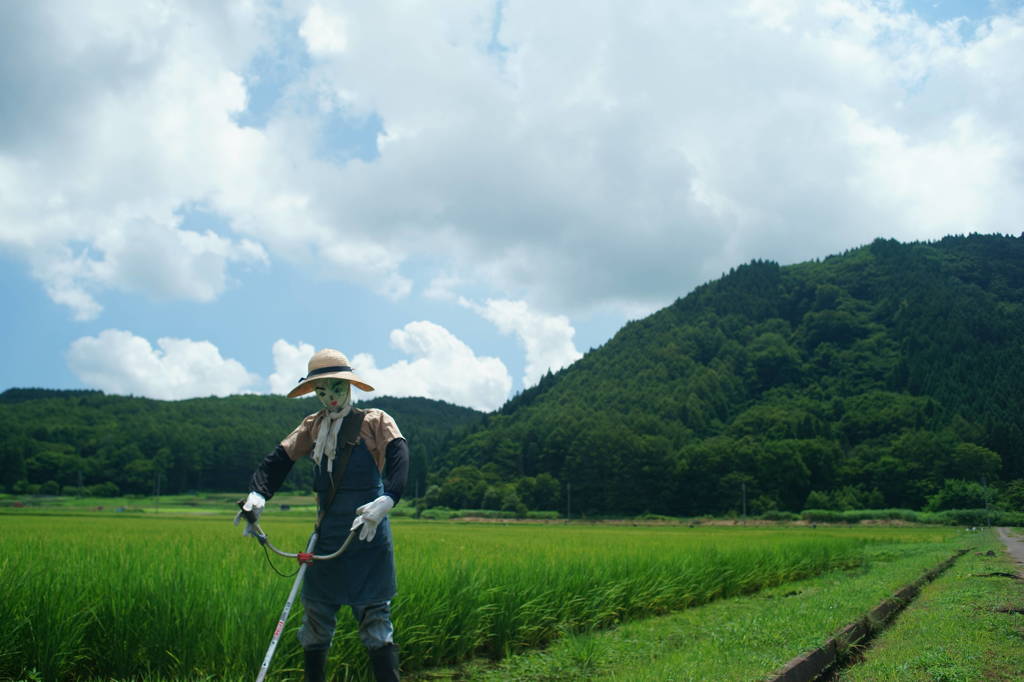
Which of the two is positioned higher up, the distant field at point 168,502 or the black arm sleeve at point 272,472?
the black arm sleeve at point 272,472

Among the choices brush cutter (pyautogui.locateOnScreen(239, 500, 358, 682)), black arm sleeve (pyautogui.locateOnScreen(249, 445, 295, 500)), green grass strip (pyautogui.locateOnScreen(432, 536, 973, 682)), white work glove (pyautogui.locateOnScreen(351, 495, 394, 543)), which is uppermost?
black arm sleeve (pyautogui.locateOnScreen(249, 445, 295, 500))

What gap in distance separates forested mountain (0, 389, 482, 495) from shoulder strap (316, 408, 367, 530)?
8084 cm

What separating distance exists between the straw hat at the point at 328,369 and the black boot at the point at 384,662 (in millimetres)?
1441

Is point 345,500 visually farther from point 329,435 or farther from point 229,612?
point 229,612

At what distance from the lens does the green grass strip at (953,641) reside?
4984 mm

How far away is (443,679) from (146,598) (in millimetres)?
2200

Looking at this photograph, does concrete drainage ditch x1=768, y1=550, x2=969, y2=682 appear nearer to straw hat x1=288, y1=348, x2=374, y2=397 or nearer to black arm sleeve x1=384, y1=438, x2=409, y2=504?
black arm sleeve x1=384, y1=438, x2=409, y2=504

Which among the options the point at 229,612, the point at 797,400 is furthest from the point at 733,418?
the point at 229,612

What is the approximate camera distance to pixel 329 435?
4000 mm

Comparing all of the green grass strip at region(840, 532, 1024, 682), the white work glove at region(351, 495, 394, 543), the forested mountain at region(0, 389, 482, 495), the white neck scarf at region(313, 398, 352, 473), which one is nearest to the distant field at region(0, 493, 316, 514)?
the forested mountain at region(0, 389, 482, 495)

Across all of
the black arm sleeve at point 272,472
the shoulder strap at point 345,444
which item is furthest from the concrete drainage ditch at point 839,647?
the black arm sleeve at point 272,472

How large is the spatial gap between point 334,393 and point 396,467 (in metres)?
0.58

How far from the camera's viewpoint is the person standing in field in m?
3.79

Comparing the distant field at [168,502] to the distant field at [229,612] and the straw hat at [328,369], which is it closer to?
the distant field at [229,612]
